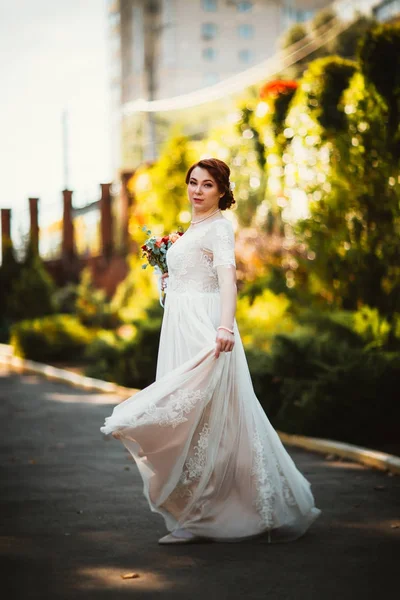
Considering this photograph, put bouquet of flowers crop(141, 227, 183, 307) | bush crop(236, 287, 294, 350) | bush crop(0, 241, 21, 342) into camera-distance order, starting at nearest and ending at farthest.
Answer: bouquet of flowers crop(141, 227, 183, 307), bush crop(236, 287, 294, 350), bush crop(0, 241, 21, 342)

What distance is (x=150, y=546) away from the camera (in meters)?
6.19

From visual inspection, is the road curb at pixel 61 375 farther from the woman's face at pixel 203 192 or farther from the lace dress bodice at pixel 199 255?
the woman's face at pixel 203 192

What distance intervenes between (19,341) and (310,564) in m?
19.5

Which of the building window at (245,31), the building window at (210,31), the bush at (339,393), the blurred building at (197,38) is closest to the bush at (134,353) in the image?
the bush at (339,393)

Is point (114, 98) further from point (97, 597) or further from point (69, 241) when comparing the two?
point (97, 597)

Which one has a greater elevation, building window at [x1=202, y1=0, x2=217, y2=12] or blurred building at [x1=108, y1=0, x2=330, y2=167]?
building window at [x1=202, y1=0, x2=217, y2=12]

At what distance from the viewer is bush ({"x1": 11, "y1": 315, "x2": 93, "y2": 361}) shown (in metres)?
24.1

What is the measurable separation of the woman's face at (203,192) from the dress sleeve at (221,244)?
0.54ft

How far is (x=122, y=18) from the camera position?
89.6 meters

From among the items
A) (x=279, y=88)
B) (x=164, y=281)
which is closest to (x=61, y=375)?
(x=279, y=88)

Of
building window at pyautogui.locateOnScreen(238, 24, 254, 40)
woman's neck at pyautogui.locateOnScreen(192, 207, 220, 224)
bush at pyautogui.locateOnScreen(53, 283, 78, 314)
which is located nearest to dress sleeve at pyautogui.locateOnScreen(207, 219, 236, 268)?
woman's neck at pyautogui.locateOnScreen(192, 207, 220, 224)

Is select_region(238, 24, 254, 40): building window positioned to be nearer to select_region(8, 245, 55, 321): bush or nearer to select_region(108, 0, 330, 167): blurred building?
select_region(108, 0, 330, 167): blurred building


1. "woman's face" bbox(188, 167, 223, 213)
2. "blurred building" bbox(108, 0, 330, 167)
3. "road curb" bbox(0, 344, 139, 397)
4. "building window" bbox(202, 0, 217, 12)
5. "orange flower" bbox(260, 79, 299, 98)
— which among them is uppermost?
"building window" bbox(202, 0, 217, 12)

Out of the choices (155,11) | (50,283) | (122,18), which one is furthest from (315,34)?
(122,18)
